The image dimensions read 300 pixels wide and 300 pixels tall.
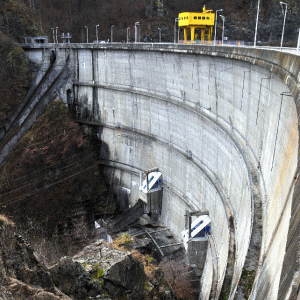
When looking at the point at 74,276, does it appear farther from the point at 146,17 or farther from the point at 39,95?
the point at 146,17

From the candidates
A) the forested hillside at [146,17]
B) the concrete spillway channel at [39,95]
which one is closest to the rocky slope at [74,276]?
the concrete spillway channel at [39,95]

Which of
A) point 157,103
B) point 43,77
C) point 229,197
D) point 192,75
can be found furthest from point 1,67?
point 229,197

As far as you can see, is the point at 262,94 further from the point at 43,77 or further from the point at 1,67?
the point at 1,67

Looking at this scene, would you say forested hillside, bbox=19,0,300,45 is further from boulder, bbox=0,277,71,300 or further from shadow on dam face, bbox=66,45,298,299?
boulder, bbox=0,277,71,300

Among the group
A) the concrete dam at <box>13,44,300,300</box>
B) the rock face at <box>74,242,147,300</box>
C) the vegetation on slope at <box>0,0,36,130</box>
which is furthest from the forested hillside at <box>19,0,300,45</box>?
the rock face at <box>74,242,147,300</box>

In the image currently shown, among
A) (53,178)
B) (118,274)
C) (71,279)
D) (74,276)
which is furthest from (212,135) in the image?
(53,178)

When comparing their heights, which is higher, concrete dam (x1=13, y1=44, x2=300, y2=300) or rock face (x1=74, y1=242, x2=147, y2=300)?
concrete dam (x1=13, y1=44, x2=300, y2=300)
